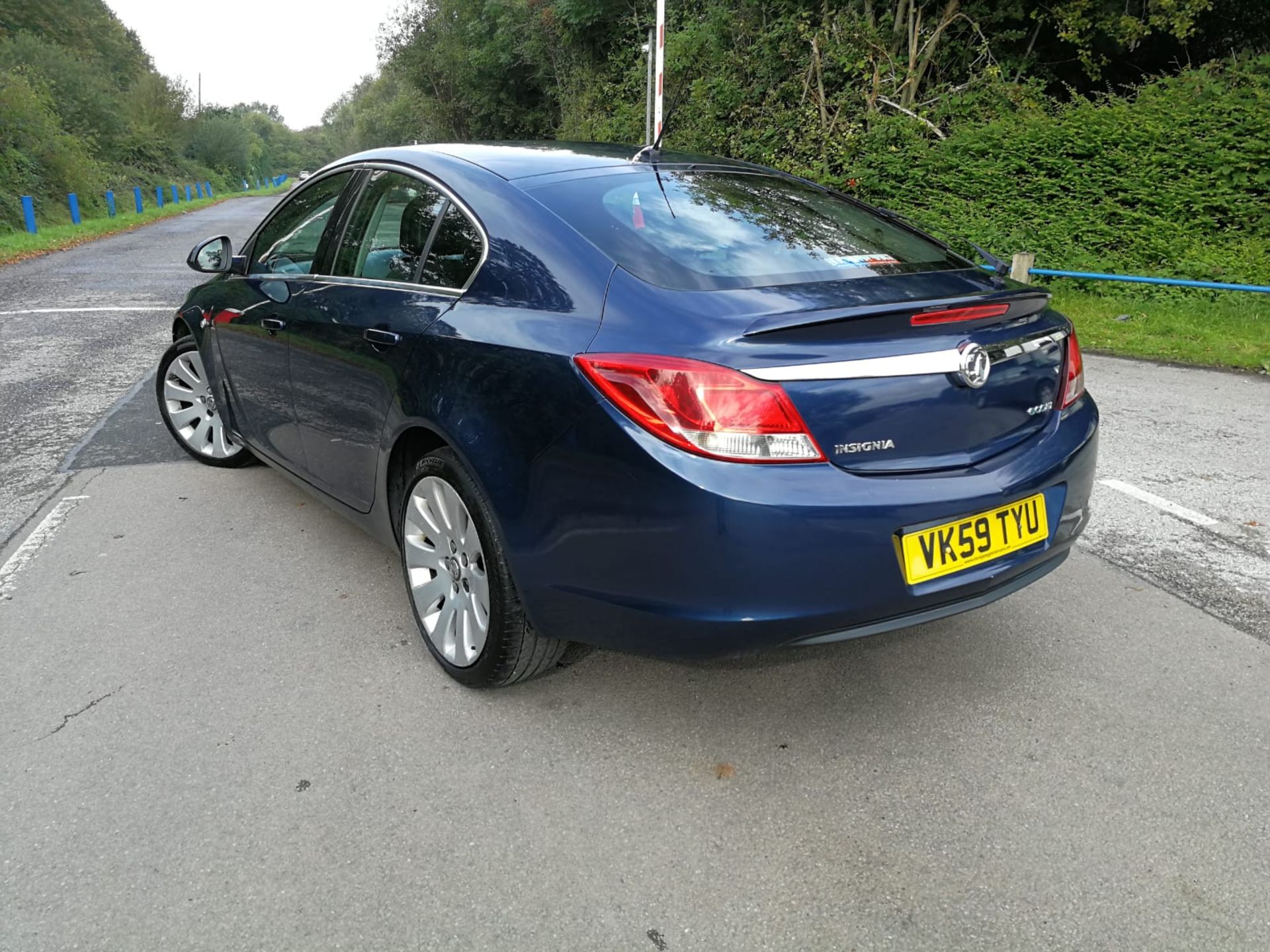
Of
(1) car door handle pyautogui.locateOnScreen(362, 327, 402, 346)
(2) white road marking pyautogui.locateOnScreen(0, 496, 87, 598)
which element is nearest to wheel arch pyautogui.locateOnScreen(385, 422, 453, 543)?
(1) car door handle pyautogui.locateOnScreen(362, 327, 402, 346)

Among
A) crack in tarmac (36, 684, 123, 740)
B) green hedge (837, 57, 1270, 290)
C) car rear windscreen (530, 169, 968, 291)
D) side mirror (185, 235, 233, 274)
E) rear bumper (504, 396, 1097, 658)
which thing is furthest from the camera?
green hedge (837, 57, 1270, 290)

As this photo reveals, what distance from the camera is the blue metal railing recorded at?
913 centimetres

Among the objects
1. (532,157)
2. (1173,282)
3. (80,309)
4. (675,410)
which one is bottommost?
(1173,282)

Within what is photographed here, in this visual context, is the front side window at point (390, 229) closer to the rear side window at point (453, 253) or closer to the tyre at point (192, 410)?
the rear side window at point (453, 253)

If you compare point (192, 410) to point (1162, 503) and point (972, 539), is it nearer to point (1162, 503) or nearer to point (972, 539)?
point (972, 539)

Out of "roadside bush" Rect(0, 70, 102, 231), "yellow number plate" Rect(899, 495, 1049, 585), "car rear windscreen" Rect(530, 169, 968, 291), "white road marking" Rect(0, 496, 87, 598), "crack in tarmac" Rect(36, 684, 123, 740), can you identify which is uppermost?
"roadside bush" Rect(0, 70, 102, 231)

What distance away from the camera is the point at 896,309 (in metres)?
2.35

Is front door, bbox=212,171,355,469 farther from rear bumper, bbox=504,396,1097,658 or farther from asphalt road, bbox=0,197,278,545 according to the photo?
rear bumper, bbox=504,396,1097,658

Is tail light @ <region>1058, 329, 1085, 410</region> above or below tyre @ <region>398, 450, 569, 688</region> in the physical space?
above

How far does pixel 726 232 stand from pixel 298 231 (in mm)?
1992

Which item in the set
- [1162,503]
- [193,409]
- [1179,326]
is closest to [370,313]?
[193,409]

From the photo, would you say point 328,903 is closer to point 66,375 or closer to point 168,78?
point 66,375

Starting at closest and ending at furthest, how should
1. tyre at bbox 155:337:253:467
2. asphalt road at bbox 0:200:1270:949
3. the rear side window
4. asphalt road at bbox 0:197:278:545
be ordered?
asphalt road at bbox 0:200:1270:949
the rear side window
tyre at bbox 155:337:253:467
asphalt road at bbox 0:197:278:545

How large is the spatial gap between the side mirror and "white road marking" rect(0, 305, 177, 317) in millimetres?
6617
